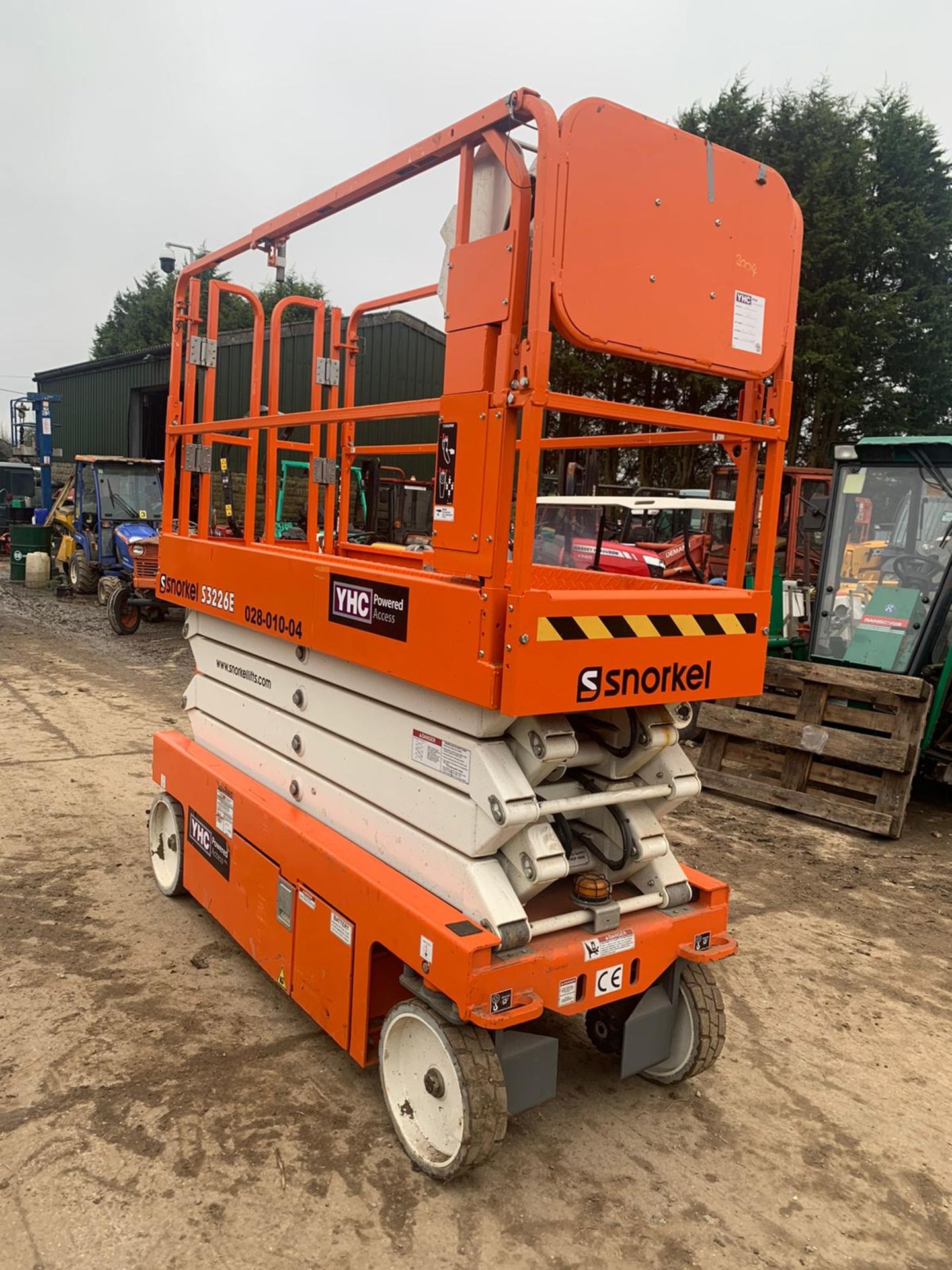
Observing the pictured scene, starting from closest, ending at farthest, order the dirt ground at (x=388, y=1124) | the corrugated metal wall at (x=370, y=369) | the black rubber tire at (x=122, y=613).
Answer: the dirt ground at (x=388, y=1124) → the black rubber tire at (x=122, y=613) → the corrugated metal wall at (x=370, y=369)

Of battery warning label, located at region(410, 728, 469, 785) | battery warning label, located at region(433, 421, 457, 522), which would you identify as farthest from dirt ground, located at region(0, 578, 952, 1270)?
battery warning label, located at region(433, 421, 457, 522)

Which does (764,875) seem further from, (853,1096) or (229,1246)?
(229,1246)

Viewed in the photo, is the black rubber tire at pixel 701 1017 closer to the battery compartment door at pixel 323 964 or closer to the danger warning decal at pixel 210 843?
the battery compartment door at pixel 323 964

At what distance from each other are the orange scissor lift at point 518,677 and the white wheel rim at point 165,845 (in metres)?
0.88

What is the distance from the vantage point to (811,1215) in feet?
8.13

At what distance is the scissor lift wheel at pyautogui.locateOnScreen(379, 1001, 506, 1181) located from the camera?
235cm

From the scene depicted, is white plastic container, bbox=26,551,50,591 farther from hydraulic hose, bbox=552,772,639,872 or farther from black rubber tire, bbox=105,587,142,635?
hydraulic hose, bbox=552,772,639,872

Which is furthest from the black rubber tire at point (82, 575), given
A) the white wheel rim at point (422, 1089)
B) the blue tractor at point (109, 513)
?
the white wheel rim at point (422, 1089)

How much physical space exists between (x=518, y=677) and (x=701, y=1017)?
144 centimetres

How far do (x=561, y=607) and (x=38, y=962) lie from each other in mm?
2726

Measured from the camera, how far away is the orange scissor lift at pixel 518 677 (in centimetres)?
221

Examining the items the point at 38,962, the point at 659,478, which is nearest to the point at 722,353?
the point at 38,962

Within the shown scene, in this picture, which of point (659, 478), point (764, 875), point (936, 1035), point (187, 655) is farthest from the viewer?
point (659, 478)

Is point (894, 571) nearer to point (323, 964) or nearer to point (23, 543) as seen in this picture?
point (323, 964)
